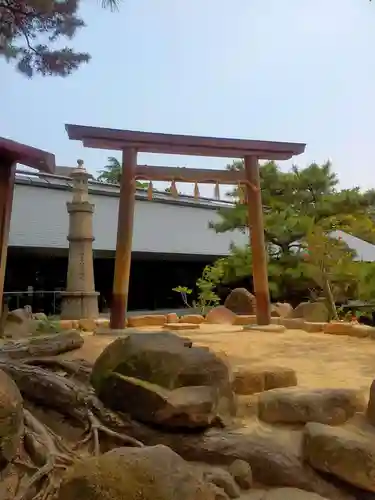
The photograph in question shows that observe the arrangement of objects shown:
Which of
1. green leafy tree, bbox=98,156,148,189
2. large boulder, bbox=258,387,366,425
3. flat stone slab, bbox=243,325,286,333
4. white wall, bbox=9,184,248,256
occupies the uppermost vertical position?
green leafy tree, bbox=98,156,148,189

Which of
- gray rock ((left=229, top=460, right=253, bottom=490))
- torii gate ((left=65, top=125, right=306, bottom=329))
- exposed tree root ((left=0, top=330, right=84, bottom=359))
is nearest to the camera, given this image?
gray rock ((left=229, top=460, right=253, bottom=490))

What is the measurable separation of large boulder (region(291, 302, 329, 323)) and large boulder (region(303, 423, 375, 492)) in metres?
4.81

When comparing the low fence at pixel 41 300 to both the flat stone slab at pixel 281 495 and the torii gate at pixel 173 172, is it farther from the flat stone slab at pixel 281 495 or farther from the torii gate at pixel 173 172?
the flat stone slab at pixel 281 495

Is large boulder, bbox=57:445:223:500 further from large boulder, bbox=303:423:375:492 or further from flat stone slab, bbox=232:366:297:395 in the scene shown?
flat stone slab, bbox=232:366:297:395

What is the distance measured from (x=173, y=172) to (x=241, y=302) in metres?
3.52

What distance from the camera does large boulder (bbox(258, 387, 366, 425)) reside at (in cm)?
299

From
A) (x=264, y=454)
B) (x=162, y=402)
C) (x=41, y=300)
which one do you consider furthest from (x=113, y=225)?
(x=264, y=454)

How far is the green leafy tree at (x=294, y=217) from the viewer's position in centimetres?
1038

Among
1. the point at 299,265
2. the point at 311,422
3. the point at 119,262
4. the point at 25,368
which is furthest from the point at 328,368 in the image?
the point at 299,265

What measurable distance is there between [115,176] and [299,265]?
12866 mm

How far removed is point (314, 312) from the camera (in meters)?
7.56

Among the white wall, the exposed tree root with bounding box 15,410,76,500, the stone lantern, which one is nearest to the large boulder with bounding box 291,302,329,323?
the stone lantern

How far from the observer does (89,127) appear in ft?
19.7

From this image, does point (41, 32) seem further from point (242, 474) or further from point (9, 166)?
point (242, 474)
